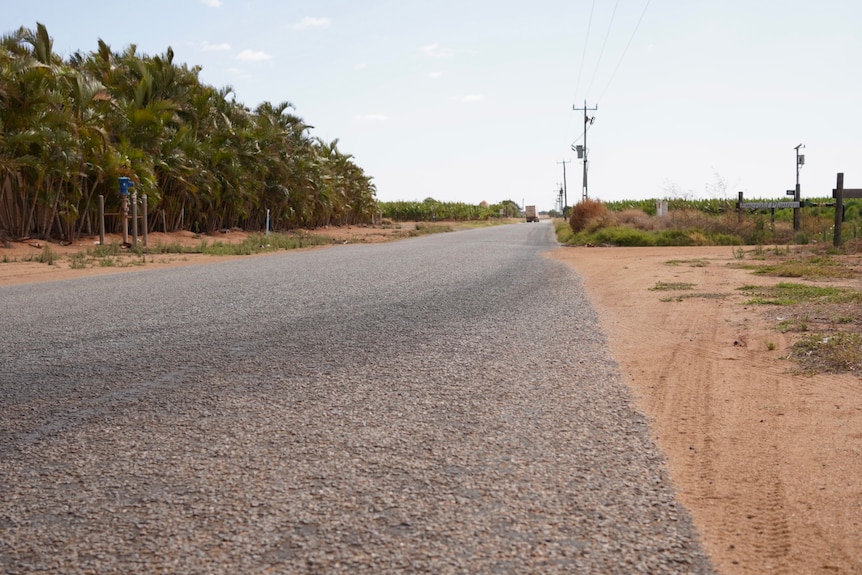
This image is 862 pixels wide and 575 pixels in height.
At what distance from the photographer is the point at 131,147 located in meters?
30.7

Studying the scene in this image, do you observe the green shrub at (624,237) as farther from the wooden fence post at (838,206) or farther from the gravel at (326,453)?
the gravel at (326,453)

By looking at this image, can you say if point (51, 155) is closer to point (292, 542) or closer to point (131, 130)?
point (131, 130)

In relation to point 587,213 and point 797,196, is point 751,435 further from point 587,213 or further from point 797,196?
point 587,213

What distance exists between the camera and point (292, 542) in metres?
3.12

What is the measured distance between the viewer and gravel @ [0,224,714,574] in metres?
3.07

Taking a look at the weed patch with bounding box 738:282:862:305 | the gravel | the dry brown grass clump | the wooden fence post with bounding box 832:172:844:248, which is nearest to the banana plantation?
the dry brown grass clump

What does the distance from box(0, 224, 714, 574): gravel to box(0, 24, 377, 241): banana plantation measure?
61.5 feet

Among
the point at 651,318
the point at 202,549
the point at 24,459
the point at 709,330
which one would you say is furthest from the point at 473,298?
the point at 202,549

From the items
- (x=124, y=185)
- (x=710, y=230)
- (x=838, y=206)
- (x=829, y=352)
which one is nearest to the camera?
(x=829, y=352)

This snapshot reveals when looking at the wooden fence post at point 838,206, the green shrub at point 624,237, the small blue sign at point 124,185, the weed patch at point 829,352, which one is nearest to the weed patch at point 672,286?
the weed patch at point 829,352

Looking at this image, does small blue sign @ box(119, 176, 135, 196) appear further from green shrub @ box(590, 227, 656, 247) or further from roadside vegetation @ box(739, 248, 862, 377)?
roadside vegetation @ box(739, 248, 862, 377)

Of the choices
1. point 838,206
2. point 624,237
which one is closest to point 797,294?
point 838,206

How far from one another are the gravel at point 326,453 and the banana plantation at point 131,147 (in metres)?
18.7

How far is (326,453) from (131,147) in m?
29.4
